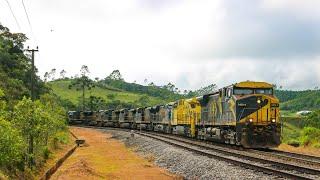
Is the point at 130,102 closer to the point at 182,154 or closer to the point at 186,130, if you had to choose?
the point at 186,130

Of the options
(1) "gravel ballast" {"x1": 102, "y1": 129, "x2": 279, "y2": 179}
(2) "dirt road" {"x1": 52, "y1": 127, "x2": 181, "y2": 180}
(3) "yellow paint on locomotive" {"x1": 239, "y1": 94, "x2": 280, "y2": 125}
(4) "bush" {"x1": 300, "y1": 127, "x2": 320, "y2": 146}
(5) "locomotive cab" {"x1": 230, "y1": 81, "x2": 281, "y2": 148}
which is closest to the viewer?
(1) "gravel ballast" {"x1": 102, "y1": 129, "x2": 279, "y2": 179}

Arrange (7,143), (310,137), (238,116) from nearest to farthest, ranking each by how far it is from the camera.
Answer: (7,143)
(238,116)
(310,137)

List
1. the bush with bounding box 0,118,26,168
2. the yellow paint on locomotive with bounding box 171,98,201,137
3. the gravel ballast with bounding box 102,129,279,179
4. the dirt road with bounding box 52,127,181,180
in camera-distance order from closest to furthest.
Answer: the bush with bounding box 0,118,26,168
the gravel ballast with bounding box 102,129,279,179
the dirt road with bounding box 52,127,181,180
the yellow paint on locomotive with bounding box 171,98,201,137

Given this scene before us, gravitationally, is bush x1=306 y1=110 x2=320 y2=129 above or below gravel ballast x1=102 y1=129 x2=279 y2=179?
above

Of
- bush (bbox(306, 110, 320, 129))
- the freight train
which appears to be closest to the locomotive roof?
the freight train

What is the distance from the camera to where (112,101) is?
171500mm

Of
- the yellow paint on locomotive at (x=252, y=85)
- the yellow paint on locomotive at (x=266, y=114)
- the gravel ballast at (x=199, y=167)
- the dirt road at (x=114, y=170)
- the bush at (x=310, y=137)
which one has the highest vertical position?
the yellow paint on locomotive at (x=252, y=85)

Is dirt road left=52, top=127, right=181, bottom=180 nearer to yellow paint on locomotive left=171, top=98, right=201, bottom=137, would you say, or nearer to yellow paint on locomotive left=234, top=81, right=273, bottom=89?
yellow paint on locomotive left=234, top=81, right=273, bottom=89

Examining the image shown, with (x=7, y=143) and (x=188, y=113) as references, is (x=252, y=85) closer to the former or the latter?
(x=188, y=113)

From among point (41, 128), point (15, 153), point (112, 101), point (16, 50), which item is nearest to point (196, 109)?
point (41, 128)

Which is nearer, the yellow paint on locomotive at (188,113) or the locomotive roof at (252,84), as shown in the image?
the locomotive roof at (252,84)

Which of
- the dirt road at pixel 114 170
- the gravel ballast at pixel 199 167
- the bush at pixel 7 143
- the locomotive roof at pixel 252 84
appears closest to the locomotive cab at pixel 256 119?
the locomotive roof at pixel 252 84

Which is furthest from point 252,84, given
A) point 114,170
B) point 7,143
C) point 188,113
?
point 7,143

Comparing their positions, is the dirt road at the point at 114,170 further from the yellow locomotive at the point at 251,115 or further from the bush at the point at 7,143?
the yellow locomotive at the point at 251,115
